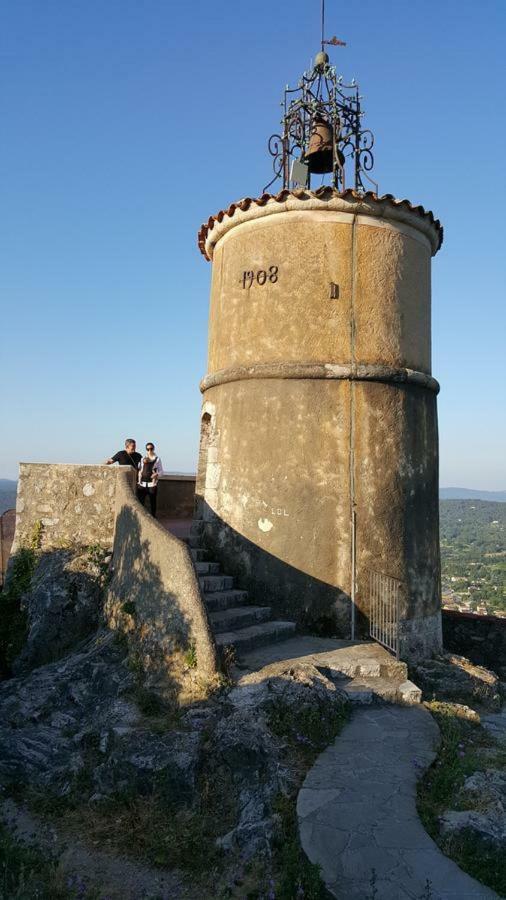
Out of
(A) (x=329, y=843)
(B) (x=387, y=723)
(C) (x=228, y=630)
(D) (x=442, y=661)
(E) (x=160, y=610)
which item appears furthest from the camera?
(D) (x=442, y=661)

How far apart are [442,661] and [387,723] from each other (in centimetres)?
322

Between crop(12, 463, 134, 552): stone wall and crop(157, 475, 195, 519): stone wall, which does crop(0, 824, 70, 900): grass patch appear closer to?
crop(12, 463, 134, 552): stone wall

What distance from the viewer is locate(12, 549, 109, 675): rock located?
344 inches

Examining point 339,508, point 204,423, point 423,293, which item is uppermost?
point 423,293

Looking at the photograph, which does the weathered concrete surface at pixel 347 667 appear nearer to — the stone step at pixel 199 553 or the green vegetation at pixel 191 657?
the green vegetation at pixel 191 657

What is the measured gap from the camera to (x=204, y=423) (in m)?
9.95

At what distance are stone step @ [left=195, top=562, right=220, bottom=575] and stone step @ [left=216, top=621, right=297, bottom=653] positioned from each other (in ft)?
3.75

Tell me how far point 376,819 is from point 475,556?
273 ft

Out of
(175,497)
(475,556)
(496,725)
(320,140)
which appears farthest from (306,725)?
(475,556)

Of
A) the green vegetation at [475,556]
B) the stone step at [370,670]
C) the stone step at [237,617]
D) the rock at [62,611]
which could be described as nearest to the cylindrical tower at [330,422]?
the stone step at [237,617]

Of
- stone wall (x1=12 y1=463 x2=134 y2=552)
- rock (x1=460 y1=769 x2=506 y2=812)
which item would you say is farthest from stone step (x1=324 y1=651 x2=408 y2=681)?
stone wall (x1=12 y1=463 x2=134 y2=552)

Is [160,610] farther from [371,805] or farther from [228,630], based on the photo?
[371,805]

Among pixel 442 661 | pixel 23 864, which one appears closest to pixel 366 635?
pixel 442 661

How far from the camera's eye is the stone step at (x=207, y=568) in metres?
8.60
